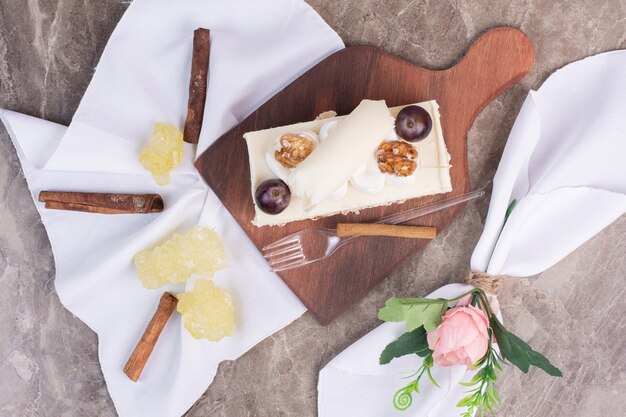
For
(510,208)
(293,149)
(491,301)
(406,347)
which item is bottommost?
(406,347)

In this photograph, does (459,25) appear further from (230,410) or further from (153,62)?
(230,410)

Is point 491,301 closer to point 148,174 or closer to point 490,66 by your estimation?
point 490,66

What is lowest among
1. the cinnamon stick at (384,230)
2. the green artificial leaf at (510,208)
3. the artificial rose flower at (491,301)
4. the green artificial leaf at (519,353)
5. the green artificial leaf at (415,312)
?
the green artificial leaf at (519,353)

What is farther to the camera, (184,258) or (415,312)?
(184,258)

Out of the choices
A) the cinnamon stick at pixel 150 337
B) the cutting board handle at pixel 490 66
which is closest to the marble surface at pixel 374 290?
the cutting board handle at pixel 490 66

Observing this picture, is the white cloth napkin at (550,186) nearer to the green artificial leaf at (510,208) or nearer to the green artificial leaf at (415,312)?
the green artificial leaf at (510,208)

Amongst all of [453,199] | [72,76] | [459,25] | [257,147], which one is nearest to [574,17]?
[459,25]

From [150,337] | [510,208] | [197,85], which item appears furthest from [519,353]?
[197,85]

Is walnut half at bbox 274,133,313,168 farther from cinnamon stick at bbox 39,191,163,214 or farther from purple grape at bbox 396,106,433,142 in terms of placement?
Result: cinnamon stick at bbox 39,191,163,214
